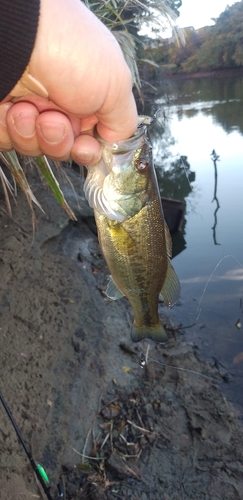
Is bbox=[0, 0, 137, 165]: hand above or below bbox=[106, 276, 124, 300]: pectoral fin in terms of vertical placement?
above

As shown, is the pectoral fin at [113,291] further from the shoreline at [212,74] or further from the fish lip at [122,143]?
the shoreline at [212,74]

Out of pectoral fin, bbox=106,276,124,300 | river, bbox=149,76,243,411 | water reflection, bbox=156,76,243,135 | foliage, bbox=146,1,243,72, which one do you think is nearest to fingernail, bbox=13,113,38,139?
pectoral fin, bbox=106,276,124,300

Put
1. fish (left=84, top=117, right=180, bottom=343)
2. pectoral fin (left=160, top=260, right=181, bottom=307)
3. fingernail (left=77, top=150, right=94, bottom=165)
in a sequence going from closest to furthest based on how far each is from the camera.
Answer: fingernail (left=77, top=150, right=94, bottom=165) → fish (left=84, top=117, right=180, bottom=343) → pectoral fin (left=160, top=260, right=181, bottom=307)

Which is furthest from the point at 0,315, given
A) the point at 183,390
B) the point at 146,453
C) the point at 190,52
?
the point at 190,52

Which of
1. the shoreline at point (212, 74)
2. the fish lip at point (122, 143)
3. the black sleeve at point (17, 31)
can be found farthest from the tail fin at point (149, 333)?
the shoreline at point (212, 74)

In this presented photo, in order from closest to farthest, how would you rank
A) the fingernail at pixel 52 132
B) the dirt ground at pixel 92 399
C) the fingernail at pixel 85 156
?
the fingernail at pixel 52 132 → the fingernail at pixel 85 156 → the dirt ground at pixel 92 399

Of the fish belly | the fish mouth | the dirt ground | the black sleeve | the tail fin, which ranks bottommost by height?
the dirt ground

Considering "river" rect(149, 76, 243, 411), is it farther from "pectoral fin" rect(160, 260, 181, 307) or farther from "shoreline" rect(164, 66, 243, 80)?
"shoreline" rect(164, 66, 243, 80)
